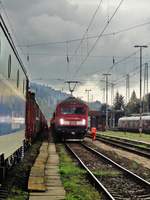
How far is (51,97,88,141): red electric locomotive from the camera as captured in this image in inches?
1622

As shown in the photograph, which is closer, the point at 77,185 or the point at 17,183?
the point at 17,183

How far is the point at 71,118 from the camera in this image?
41375mm

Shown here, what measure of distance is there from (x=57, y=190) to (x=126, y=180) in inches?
149

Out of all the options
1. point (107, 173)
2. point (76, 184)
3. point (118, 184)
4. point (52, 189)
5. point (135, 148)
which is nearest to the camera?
point (52, 189)

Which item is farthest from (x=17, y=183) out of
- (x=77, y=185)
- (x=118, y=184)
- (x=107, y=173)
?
(x=107, y=173)

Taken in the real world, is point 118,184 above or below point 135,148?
below

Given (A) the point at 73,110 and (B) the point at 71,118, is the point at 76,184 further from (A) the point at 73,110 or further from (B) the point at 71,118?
(A) the point at 73,110

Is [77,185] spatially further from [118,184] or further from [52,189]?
[52,189]

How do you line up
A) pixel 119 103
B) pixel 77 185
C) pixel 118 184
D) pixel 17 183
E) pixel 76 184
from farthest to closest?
pixel 119 103
pixel 118 184
pixel 76 184
pixel 77 185
pixel 17 183

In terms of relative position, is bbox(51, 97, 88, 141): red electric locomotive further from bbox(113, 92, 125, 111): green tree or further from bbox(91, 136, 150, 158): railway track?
bbox(113, 92, 125, 111): green tree

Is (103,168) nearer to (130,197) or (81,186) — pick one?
(81,186)

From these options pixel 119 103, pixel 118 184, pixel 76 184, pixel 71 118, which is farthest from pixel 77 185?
pixel 119 103

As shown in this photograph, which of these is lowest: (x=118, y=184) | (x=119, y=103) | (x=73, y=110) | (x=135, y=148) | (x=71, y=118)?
(x=118, y=184)

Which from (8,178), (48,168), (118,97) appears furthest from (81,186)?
(118,97)
